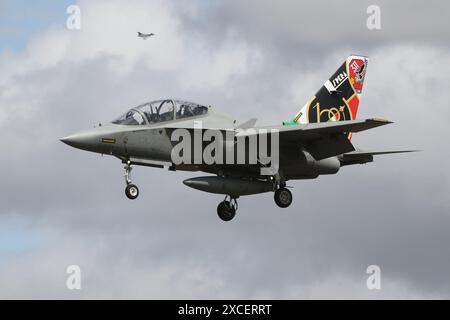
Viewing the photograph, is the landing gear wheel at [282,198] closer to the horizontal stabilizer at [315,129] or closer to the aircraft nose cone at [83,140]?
the horizontal stabilizer at [315,129]

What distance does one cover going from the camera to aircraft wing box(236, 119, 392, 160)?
41.5 meters

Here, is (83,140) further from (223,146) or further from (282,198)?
(282,198)

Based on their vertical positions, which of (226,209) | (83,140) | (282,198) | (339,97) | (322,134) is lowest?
(226,209)

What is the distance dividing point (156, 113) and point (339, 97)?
8.36m

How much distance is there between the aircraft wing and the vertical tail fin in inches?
104

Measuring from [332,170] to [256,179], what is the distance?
2.91 metres

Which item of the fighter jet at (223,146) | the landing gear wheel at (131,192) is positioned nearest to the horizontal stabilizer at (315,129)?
the fighter jet at (223,146)

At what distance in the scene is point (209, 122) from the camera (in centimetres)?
4262

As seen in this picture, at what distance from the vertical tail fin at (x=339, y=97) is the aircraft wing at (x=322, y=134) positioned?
264 centimetres

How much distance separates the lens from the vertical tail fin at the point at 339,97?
46.4m

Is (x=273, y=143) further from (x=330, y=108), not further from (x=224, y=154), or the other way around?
(x=330, y=108)

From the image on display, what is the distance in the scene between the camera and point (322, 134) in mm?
42750

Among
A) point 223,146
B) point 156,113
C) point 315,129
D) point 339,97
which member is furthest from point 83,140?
point 339,97

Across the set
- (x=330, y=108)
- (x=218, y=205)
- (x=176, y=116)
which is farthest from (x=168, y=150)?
(x=330, y=108)
